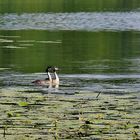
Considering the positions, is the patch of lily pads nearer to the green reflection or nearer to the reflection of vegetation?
the green reflection

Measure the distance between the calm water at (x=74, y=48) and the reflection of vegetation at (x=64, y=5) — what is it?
5.24 ft

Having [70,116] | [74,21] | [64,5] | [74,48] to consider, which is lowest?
[64,5]

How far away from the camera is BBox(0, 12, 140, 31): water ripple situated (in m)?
55.2

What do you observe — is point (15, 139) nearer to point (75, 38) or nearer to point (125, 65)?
point (125, 65)

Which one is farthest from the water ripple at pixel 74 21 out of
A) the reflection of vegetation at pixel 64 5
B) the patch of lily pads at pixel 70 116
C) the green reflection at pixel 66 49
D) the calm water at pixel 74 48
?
the patch of lily pads at pixel 70 116

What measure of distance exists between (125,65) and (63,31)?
834 inches

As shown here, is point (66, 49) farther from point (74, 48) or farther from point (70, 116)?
point (70, 116)

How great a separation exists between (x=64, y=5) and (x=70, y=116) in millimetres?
70449

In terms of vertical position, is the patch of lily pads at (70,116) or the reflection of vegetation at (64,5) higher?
the patch of lily pads at (70,116)

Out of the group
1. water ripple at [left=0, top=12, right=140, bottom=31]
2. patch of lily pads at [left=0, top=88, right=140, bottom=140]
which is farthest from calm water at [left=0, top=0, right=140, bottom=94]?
patch of lily pads at [left=0, top=88, right=140, bottom=140]

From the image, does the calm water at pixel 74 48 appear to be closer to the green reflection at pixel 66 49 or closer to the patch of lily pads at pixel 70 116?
the green reflection at pixel 66 49

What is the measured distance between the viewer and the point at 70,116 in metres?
17.3

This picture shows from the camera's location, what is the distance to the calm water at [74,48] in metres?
25.7

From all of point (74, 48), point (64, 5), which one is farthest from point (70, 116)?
point (64, 5)
